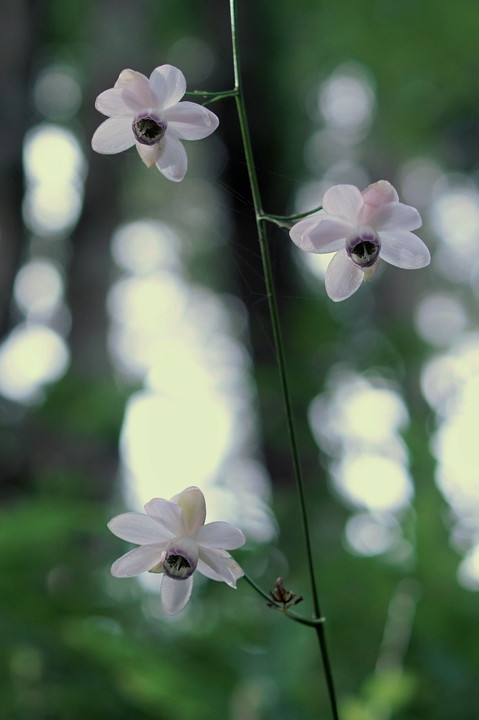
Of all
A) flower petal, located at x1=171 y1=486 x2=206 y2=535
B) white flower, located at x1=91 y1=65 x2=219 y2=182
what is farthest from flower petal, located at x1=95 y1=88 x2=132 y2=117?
flower petal, located at x1=171 y1=486 x2=206 y2=535

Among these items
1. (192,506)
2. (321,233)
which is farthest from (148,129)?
(192,506)

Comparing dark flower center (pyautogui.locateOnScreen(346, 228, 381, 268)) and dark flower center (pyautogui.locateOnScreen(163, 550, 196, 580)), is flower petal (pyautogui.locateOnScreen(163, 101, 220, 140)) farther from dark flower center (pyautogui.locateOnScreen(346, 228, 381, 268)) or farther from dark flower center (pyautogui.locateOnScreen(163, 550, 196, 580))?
dark flower center (pyautogui.locateOnScreen(163, 550, 196, 580))

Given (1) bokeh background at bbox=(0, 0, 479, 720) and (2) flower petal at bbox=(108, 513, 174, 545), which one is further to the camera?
(1) bokeh background at bbox=(0, 0, 479, 720)

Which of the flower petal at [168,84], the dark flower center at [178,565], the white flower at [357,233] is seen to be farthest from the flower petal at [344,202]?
the dark flower center at [178,565]

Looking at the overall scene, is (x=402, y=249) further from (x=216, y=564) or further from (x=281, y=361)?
(x=216, y=564)

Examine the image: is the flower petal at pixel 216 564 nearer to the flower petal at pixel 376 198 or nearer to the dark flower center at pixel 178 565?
the dark flower center at pixel 178 565

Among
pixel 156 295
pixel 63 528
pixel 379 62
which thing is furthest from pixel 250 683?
pixel 156 295
